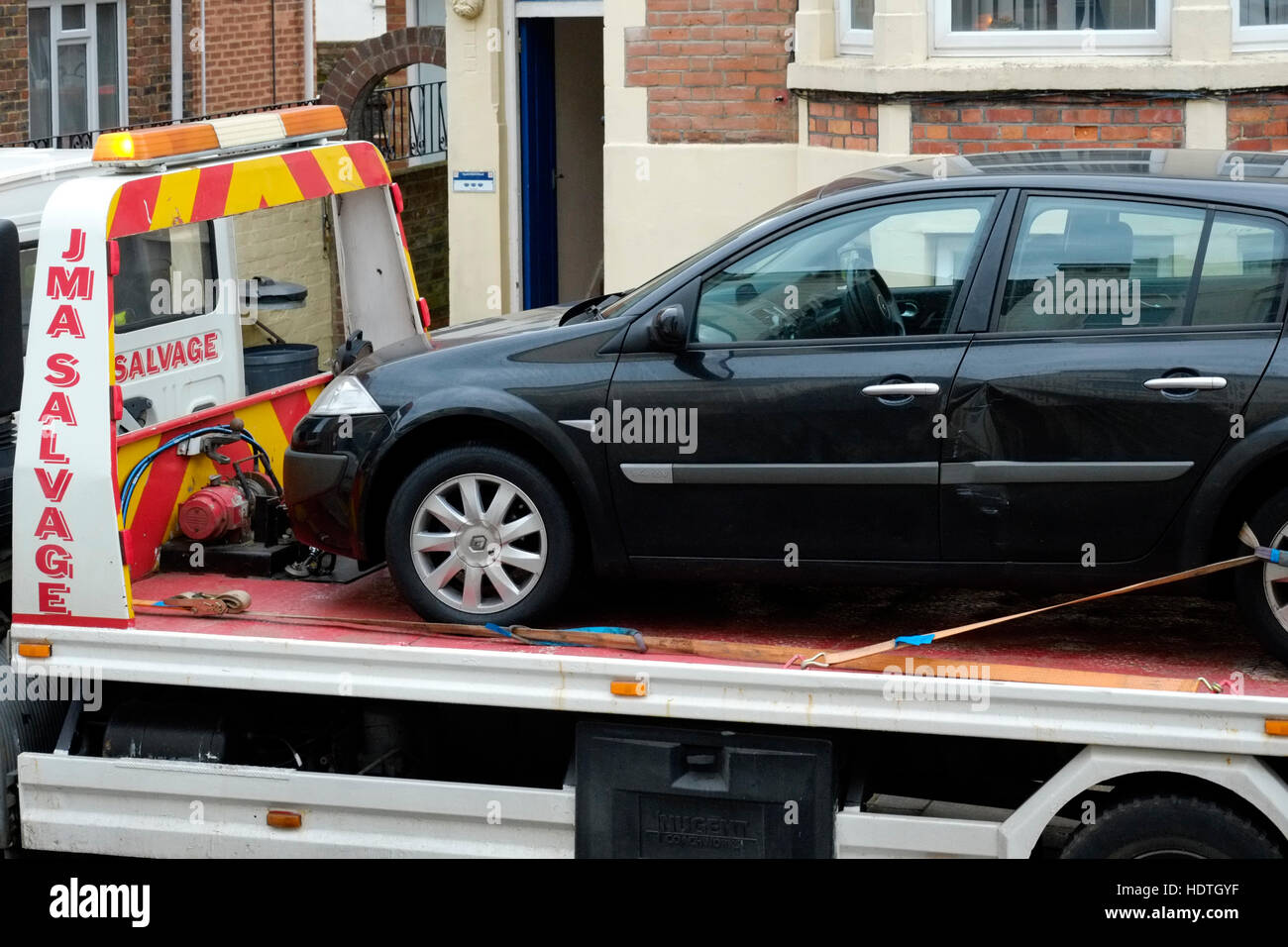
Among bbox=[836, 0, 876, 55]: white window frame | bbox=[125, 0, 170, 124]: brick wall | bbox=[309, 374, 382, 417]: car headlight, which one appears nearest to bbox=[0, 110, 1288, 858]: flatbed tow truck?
bbox=[309, 374, 382, 417]: car headlight

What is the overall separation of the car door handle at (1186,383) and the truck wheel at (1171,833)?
110 cm

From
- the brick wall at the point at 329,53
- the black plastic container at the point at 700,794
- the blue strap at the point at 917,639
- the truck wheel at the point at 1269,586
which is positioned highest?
the brick wall at the point at 329,53

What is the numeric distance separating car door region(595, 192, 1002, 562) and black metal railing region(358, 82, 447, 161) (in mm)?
10520

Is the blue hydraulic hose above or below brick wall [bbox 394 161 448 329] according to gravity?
below

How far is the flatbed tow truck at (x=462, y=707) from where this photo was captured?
477 centimetres

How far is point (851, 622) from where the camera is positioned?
552 cm

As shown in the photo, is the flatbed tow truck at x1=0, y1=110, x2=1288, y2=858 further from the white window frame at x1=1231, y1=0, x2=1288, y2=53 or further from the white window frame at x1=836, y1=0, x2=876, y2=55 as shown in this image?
the white window frame at x1=836, y1=0, x2=876, y2=55

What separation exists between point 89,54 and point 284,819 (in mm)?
11012

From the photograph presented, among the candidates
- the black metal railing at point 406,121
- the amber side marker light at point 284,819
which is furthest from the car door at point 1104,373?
the black metal railing at point 406,121

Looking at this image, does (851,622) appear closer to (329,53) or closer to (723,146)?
(723,146)

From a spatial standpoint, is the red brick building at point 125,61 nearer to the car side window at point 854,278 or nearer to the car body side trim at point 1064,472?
the car side window at point 854,278

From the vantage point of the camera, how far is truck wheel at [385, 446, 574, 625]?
5.34 m

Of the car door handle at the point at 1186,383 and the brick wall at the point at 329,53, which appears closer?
the car door handle at the point at 1186,383
